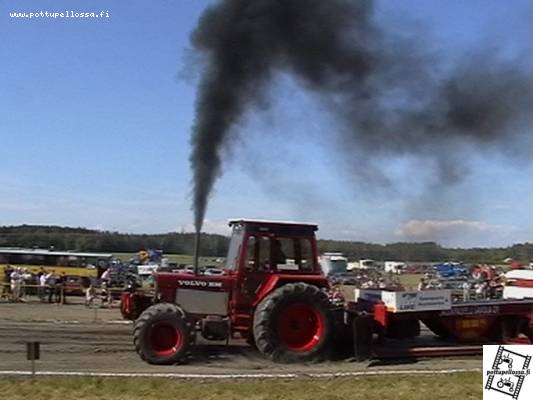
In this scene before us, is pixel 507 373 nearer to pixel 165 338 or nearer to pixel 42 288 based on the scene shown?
pixel 165 338

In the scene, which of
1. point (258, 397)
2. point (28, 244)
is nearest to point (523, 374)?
point (258, 397)

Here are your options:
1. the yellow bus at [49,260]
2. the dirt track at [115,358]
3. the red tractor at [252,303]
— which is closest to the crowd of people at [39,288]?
the dirt track at [115,358]

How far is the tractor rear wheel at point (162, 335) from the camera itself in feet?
36.0

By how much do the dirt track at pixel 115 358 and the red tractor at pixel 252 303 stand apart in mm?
326

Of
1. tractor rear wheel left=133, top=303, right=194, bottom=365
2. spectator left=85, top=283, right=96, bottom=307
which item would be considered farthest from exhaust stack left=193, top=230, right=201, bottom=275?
spectator left=85, top=283, right=96, bottom=307

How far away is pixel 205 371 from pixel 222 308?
1.42 metres

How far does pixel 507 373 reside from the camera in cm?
616

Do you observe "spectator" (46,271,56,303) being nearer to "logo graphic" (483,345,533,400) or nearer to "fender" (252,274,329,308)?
"fender" (252,274,329,308)

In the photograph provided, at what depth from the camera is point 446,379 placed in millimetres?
9672

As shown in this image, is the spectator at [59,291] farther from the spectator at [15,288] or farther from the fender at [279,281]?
the fender at [279,281]

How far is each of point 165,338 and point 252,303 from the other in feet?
4.94

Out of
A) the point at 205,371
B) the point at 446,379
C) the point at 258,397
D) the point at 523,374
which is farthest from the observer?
the point at 205,371

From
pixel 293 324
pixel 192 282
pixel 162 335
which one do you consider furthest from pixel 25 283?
pixel 293 324

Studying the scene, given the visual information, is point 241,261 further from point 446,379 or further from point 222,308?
point 446,379
